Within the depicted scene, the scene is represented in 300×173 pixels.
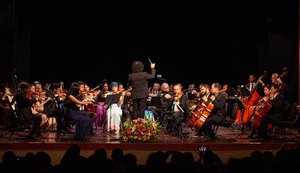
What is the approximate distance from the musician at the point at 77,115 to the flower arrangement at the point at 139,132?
0.96 meters

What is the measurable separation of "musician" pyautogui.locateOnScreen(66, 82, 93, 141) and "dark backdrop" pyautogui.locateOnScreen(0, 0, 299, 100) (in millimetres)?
6483

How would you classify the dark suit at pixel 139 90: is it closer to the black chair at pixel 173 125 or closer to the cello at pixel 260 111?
the black chair at pixel 173 125

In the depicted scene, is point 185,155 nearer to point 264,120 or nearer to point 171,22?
point 264,120

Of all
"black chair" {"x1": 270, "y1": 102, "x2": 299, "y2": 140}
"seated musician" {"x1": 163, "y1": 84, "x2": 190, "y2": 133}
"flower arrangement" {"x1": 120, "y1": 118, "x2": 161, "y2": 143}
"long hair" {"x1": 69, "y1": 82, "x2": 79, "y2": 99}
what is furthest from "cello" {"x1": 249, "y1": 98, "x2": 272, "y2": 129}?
"long hair" {"x1": 69, "y1": 82, "x2": 79, "y2": 99}

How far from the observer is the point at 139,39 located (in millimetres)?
15414

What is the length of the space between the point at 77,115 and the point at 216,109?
304cm

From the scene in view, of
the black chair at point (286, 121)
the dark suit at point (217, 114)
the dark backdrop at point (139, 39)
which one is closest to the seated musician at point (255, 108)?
the black chair at point (286, 121)

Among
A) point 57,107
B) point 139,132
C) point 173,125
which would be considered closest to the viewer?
point 139,132

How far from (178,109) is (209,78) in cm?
585

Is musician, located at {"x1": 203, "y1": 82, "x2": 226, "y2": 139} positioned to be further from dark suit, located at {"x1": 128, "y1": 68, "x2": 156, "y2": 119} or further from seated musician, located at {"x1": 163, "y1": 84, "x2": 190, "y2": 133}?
dark suit, located at {"x1": 128, "y1": 68, "x2": 156, "y2": 119}

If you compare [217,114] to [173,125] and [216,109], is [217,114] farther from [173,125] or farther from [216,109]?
[173,125]

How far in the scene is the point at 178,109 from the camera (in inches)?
401

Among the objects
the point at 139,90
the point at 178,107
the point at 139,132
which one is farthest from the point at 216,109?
the point at 139,132

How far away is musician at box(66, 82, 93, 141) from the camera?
8.95m
